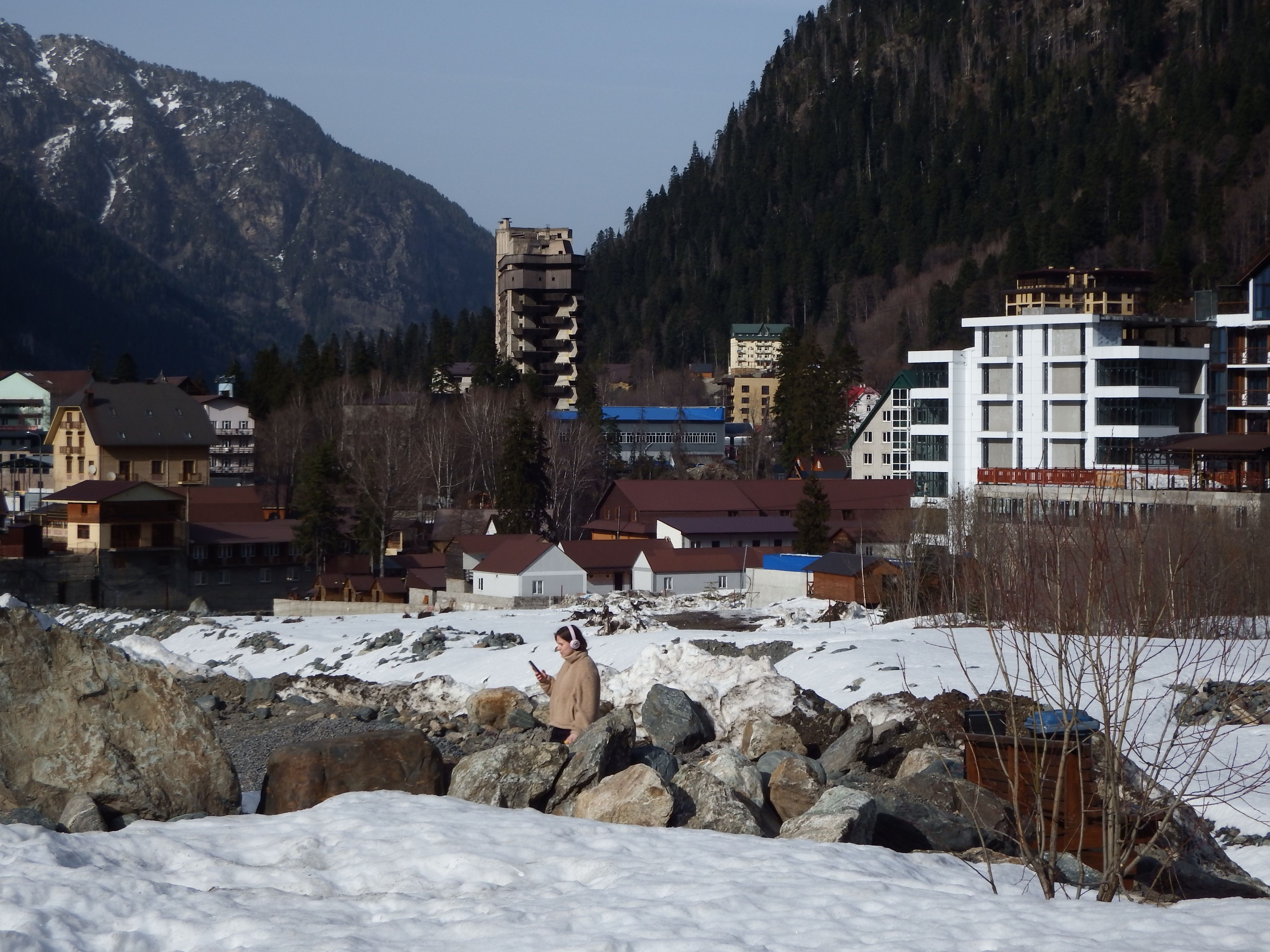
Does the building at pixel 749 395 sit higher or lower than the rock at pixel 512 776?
higher

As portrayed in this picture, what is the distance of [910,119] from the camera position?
166125mm

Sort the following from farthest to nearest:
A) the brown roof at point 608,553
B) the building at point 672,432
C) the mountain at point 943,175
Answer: the mountain at point 943,175 < the building at point 672,432 < the brown roof at point 608,553

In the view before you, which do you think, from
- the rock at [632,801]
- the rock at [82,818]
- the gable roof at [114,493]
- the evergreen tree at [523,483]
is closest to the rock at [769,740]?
the rock at [632,801]

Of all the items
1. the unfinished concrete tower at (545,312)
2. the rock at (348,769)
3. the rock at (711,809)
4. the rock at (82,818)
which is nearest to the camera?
the rock at (82,818)

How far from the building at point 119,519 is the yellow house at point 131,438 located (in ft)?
39.1

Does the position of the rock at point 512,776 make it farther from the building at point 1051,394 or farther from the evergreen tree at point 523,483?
the evergreen tree at point 523,483

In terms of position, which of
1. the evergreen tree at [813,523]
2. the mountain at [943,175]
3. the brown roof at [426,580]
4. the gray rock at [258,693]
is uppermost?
the mountain at [943,175]

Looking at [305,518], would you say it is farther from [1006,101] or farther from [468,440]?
[1006,101]

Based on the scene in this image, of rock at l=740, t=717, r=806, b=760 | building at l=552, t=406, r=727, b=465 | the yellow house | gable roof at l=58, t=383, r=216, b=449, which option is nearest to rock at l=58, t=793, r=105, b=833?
rock at l=740, t=717, r=806, b=760

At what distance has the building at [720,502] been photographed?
A: 5947 cm

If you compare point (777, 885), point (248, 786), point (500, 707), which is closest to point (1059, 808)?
point (777, 885)

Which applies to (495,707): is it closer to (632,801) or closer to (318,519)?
(632,801)

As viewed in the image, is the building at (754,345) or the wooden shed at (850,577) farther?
the building at (754,345)

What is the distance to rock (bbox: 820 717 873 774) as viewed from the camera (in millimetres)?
13344
